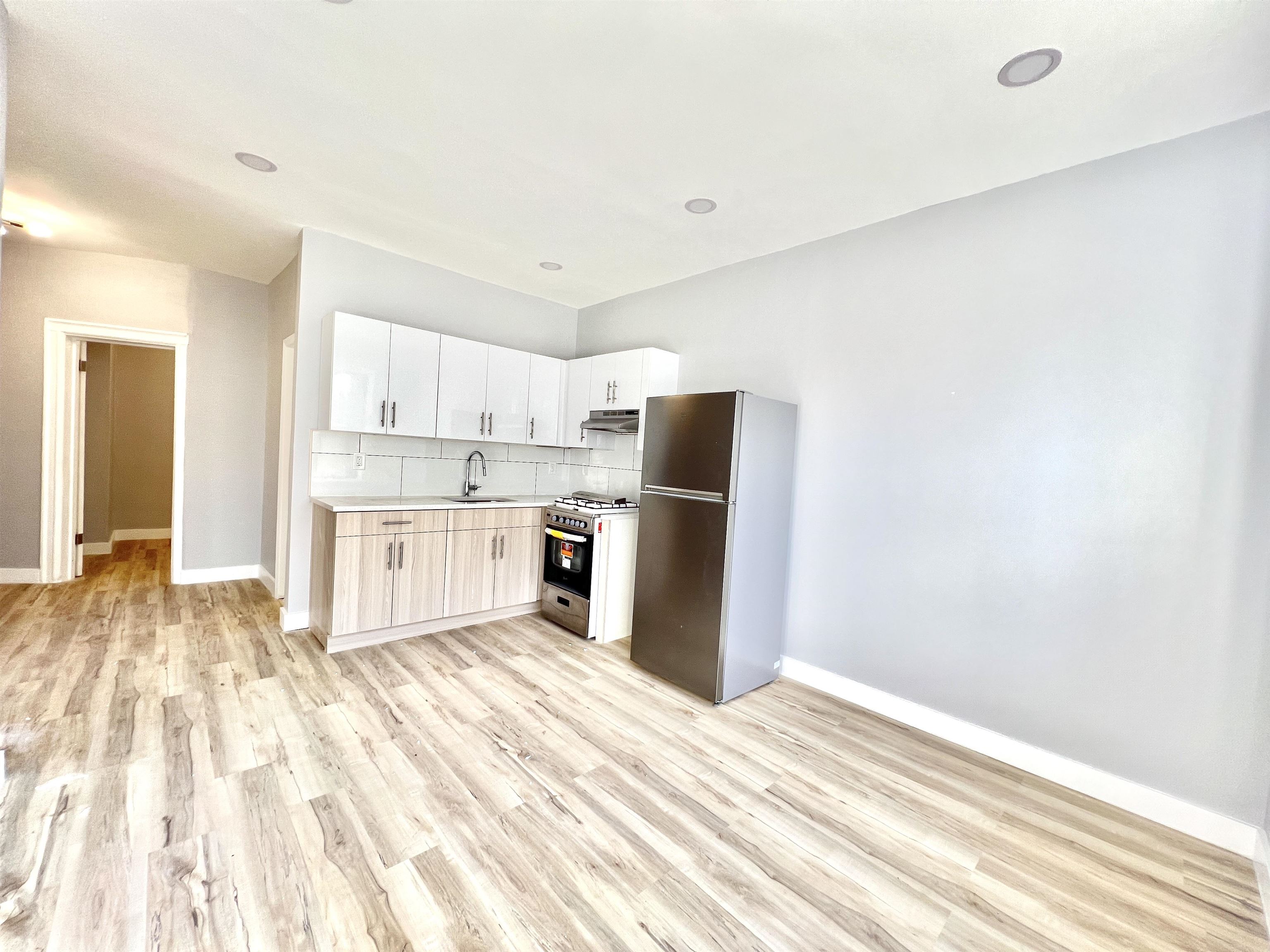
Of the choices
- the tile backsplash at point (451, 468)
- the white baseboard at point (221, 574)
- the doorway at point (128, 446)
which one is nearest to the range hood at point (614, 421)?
the tile backsplash at point (451, 468)

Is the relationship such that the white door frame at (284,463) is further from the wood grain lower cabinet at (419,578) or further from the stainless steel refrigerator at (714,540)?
the stainless steel refrigerator at (714,540)

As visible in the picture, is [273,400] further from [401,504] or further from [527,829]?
[527,829]

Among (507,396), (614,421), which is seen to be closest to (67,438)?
(507,396)

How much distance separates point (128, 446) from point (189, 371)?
2648 millimetres

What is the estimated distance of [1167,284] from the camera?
204 centimetres

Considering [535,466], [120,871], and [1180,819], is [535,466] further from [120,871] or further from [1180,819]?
[1180,819]

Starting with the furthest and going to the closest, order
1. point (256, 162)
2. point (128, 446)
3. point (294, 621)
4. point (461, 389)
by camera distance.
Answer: point (128, 446) < point (461, 389) < point (294, 621) < point (256, 162)

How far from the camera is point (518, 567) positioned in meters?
3.95

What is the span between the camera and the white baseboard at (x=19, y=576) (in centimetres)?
407

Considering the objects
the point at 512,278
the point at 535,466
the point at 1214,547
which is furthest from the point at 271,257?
the point at 1214,547

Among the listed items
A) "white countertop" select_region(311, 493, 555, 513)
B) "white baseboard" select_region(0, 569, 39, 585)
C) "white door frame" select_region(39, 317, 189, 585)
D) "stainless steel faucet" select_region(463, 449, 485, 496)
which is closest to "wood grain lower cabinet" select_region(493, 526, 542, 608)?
"white countertop" select_region(311, 493, 555, 513)

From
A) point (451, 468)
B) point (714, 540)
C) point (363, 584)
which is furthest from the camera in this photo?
point (451, 468)

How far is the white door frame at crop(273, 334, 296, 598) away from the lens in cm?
382

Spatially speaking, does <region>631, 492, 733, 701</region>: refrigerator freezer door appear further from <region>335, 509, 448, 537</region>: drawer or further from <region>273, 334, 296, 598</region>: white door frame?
<region>273, 334, 296, 598</region>: white door frame
